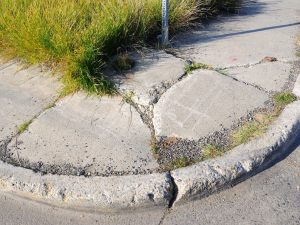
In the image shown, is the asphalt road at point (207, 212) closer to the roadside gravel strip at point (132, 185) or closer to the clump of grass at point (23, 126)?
the roadside gravel strip at point (132, 185)

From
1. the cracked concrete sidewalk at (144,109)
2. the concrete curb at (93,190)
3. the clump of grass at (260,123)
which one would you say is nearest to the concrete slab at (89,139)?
the cracked concrete sidewalk at (144,109)

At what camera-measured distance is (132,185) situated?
8.47 ft

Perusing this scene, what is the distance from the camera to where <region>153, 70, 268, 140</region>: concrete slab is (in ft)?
10.1

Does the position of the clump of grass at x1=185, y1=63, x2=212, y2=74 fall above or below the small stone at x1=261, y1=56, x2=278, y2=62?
above

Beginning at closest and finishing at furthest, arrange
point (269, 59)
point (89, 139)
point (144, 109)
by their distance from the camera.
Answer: point (89, 139) < point (144, 109) < point (269, 59)

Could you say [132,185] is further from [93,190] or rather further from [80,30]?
[80,30]

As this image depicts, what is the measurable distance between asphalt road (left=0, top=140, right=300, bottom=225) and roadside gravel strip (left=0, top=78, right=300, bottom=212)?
5 cm

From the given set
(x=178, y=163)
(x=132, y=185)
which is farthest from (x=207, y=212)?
(x=132, y=185)

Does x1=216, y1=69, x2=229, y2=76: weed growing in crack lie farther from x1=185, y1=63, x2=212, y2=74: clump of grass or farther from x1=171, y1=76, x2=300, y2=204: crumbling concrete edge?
x1=171, y1=76, x2=300, y2=204: crumbling concrete edge

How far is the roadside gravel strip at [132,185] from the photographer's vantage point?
254 cm

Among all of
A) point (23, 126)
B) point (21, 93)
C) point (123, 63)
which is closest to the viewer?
point (23, 126)

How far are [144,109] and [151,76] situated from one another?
1.39ft

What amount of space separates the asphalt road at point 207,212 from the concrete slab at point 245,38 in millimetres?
1508

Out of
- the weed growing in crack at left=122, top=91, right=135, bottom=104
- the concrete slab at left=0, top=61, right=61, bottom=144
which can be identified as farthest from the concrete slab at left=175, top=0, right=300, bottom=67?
the concrete slab at left=0, top=61, right=61, bottom=144
